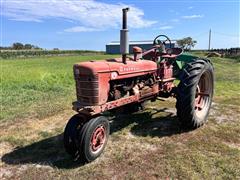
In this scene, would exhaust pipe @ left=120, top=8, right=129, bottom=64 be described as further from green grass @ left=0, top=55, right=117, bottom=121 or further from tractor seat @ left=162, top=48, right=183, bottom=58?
green grass @ left=0, top=55, right=117, bottom=121

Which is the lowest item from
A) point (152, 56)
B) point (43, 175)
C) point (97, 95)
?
point (43, 175)

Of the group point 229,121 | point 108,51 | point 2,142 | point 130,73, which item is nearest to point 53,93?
point 2,142

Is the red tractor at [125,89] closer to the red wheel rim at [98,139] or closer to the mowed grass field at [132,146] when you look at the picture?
the red wheel rim at [98,139]

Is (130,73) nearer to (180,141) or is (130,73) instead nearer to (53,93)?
(180,141)

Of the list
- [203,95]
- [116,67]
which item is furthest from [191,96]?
[116,67]

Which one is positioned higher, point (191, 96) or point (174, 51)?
point (174, 51)

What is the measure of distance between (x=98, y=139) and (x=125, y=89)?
1.10m

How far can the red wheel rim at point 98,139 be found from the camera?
13.6 ft

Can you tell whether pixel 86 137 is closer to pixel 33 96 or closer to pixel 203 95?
pixel 203 95

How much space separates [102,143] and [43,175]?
1.03 meters

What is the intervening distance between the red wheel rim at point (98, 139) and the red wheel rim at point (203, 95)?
8.21 ft

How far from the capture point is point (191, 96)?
5.08 metres

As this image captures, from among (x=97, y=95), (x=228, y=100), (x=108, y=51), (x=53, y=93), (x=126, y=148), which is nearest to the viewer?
(x=97, y=95)

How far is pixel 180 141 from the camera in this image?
4953mm
